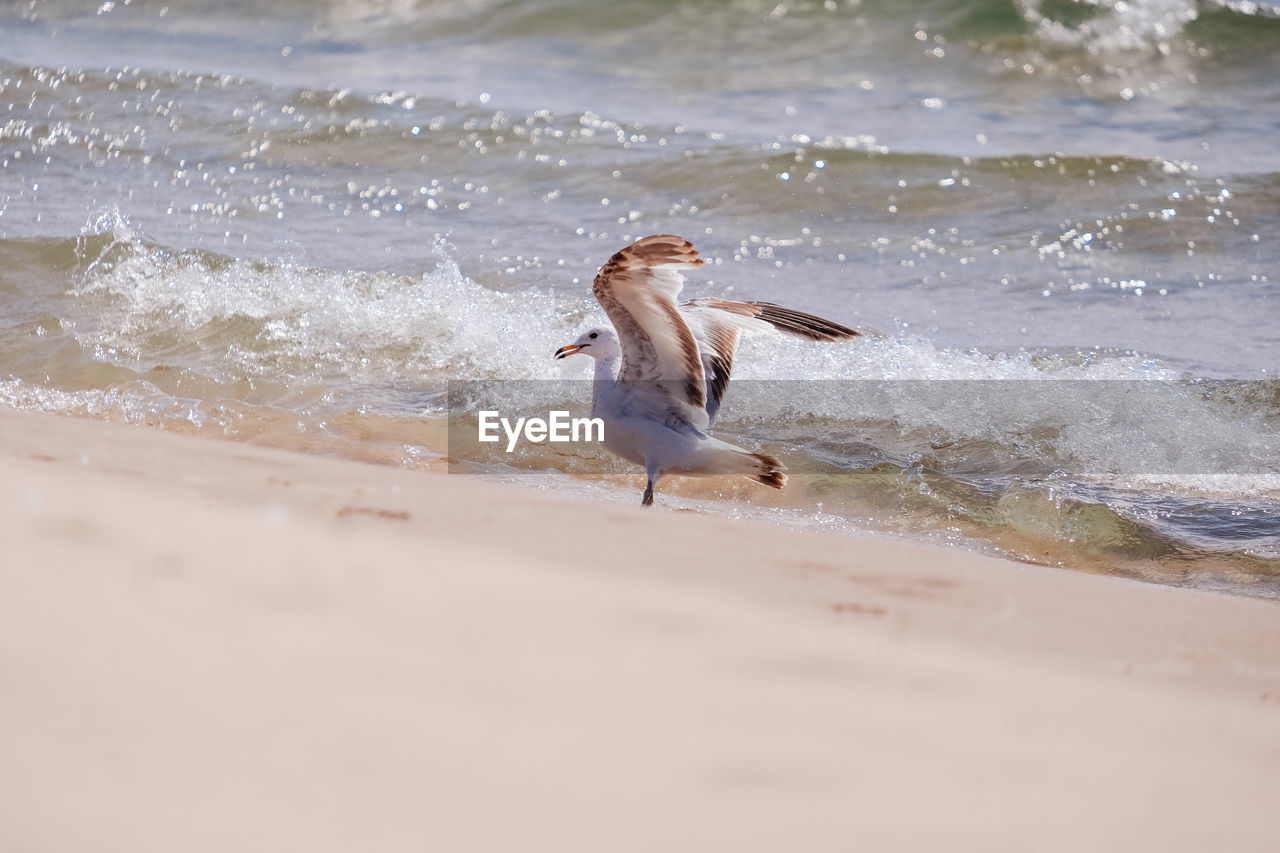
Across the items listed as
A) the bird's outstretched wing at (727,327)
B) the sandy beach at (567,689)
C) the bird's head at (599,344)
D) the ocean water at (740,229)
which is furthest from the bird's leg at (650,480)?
the sandy beach at (567,689)

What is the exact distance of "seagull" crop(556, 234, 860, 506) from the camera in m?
3.67

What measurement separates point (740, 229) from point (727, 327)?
120 inches

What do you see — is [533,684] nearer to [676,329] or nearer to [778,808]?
[778,808]

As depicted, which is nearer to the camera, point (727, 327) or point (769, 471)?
point (769, 471)

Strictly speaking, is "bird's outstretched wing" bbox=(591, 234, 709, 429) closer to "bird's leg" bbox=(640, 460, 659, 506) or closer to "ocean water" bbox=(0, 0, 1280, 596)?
"bird's leg" bbox=(640, 460, 659, 506)

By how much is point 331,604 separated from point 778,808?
84cm

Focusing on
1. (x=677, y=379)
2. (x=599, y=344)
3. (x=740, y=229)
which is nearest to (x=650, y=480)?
(x=677, y=379)

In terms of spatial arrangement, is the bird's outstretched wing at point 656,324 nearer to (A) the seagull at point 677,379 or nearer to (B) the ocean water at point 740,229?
(A) the seagull at point 677,379

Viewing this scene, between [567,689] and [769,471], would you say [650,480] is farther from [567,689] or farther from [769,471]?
[567,689]

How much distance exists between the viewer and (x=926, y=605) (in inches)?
93.2

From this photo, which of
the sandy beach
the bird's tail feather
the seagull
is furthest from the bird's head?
the sandy beach

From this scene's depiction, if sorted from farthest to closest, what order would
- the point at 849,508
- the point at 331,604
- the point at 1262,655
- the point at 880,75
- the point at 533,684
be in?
1. the point at 880,75
2. the point at 849,508
3. the point at 1262,655
4. the point at 331,604
5. the point at 533,684

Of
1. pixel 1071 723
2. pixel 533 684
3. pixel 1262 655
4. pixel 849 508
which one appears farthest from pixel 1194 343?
pixel 533 684

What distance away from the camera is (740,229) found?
22.6 feet
